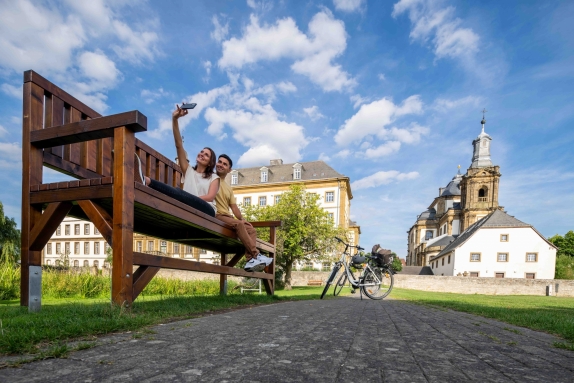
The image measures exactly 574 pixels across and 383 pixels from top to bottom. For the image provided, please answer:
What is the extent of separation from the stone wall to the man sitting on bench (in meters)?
21.7

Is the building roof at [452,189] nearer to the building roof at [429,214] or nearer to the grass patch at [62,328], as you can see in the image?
the building roof at [429,214]

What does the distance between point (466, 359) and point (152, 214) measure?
2.99m

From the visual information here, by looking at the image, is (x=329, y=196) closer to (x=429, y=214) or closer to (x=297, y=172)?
(x=297, y=172)

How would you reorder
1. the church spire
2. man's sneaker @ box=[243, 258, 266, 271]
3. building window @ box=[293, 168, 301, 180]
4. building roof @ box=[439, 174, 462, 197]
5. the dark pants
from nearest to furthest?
1. the dark pants
2. man's sneaker @ box=[243, 258, 266, 271]
3. building window @ box=[293, 168, 301, 180]
4. the church spire
5. building roof @ box=[439, 174, 462, 197]

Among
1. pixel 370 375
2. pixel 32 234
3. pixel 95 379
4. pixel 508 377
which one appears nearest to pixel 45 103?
pixel 32 234

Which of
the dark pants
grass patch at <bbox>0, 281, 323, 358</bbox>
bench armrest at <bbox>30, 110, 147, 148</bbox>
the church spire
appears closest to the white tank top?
the dark pants

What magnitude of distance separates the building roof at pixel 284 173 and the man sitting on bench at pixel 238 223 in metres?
37.3

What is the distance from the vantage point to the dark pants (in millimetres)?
3148

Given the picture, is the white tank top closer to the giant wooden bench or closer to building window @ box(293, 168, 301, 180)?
the giant wooden bench

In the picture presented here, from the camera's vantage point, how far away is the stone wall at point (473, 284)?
2626cm

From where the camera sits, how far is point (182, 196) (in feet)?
10.9

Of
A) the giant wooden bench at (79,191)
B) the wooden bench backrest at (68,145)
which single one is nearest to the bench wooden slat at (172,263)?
the giant wooden bench at (79,191)

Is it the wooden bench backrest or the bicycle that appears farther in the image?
the bicycle

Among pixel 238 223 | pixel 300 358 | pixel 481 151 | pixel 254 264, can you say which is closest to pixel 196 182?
pixel 238 223
